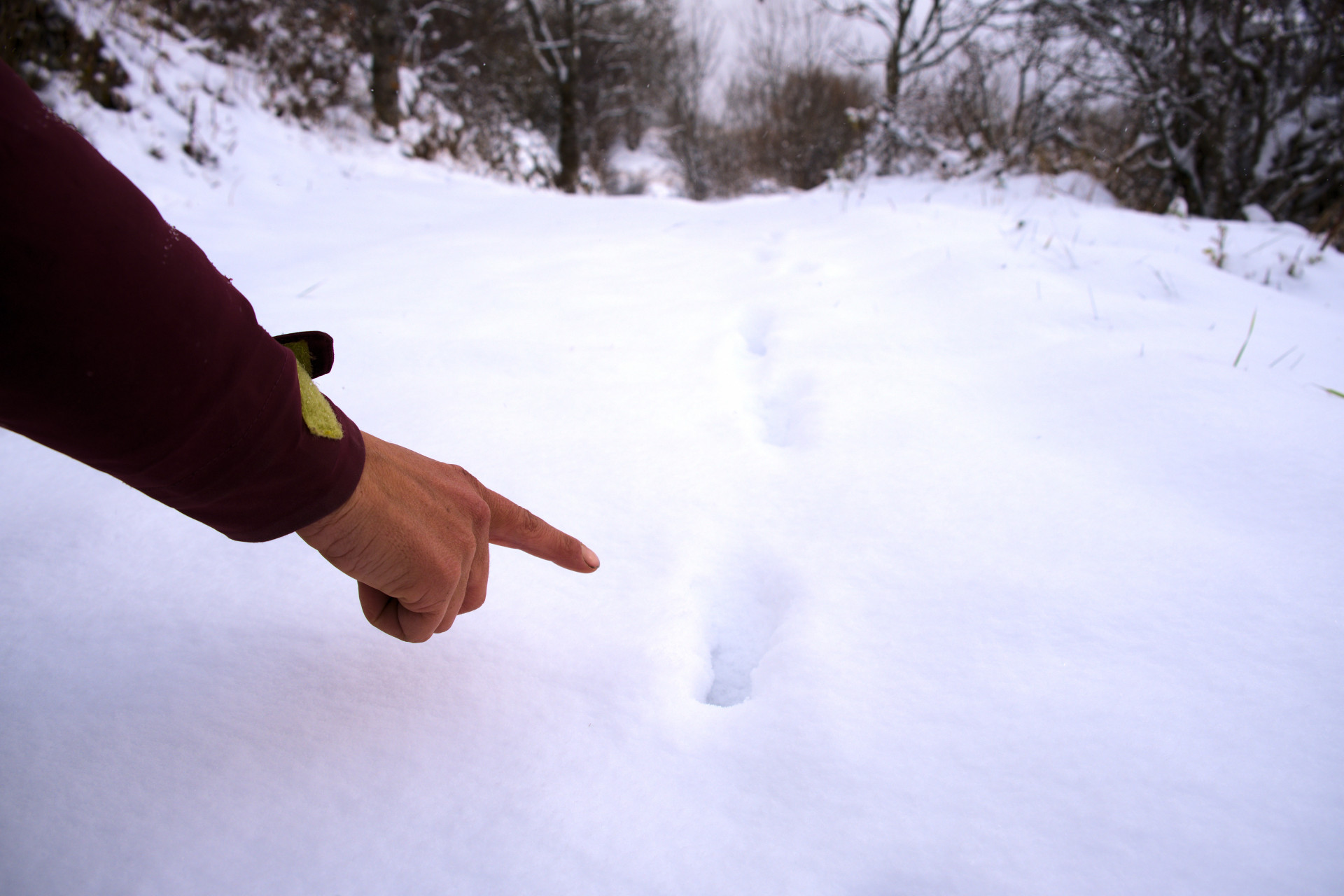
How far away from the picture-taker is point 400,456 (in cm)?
54

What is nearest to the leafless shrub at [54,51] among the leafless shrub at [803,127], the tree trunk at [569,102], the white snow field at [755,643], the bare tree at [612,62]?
the white snow field at [755,643]

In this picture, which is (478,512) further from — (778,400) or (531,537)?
(778,400)

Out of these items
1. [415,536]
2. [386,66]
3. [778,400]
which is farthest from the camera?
[386,66]

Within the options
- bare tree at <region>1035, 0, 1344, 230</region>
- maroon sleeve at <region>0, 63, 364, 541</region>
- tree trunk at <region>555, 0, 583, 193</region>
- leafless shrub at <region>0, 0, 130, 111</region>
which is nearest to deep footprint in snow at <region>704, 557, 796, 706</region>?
maroon sleeve at <region>0, 63, 364, 541</region>

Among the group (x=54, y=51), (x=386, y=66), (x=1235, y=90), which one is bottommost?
(x=54, y=51)

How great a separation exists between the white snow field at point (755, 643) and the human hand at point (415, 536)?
138mm

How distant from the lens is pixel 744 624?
0.76 meters

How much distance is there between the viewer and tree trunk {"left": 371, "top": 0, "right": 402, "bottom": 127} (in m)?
5.34

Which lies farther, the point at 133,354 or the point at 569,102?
the point at 569,102

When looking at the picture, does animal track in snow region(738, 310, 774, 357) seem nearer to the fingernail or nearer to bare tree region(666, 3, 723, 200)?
the fingernail

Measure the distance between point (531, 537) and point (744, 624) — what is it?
0.31 metres

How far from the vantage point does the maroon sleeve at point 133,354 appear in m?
0.32

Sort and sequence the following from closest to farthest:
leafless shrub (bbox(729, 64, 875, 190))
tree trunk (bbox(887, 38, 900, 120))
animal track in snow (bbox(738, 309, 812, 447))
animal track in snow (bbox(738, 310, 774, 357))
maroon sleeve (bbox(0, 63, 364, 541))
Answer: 1. maroon sleeve (bbox(0, 63, 364, 541))
2. animal track in snow (bbox(738, 309, 812, 447))
3. animal track in snow (bbox(738, 310, 774, 357))
4. tree trunk (bbox(887, 38, 900, 120))
5. leafless shrub (bbox(729, 64, 875, 190))

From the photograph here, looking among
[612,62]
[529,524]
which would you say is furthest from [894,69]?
[529,524]
